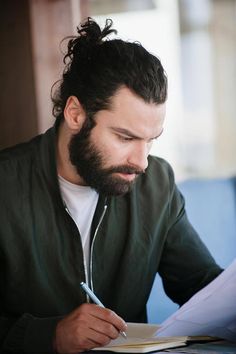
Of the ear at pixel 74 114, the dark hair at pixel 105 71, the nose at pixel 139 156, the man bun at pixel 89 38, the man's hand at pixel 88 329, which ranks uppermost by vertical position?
the man bun at pixel 89 38

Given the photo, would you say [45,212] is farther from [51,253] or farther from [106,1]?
[106,1]

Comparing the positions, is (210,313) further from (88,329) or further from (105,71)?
(105,71)

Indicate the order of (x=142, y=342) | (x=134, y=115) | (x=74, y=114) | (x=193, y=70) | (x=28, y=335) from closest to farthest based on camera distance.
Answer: (x=142, y=342) < (x=28, y=335) < (x=134, y=115) < (x=74, y=114) < (x=193, y=70)

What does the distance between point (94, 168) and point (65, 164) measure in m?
0.10

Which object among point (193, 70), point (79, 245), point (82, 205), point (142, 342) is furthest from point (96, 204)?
point (193, 70)

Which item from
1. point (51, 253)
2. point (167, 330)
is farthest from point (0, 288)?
point (167, 330)

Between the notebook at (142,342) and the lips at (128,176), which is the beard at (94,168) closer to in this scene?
the lips at (128,176)

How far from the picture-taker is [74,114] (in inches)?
73.7

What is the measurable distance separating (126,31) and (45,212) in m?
2.52

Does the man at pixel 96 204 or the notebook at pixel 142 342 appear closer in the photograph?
the notebook at pixel 142 342

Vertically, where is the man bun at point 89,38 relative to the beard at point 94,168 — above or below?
above

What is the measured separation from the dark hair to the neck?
0.29 feet

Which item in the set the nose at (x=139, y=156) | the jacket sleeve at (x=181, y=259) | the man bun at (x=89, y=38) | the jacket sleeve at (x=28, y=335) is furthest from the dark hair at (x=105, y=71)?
the jacket sleeve at (x=28, y=335)

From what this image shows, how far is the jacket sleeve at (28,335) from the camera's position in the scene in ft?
5.07
